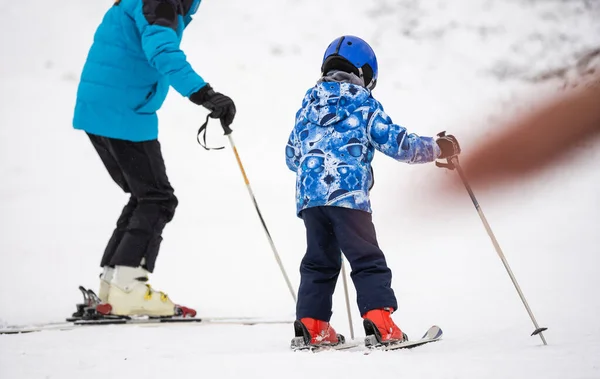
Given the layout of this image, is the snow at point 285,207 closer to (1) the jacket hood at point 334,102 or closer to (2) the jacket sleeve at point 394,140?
(2) the jacket sleeve at point 394,140

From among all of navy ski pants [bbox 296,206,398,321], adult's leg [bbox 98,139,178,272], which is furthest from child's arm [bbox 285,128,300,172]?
adult's leg [bbox 98,139,178,272]

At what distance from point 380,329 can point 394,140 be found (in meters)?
0.72

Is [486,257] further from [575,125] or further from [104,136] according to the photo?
[575,125]

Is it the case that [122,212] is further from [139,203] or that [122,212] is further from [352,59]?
[352,59]

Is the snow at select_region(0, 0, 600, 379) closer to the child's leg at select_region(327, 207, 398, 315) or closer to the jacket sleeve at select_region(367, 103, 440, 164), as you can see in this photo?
the child's leg at select_region(327, 207, 398, 315)

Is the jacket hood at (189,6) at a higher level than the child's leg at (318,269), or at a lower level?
higher

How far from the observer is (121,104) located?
3377 millimetres

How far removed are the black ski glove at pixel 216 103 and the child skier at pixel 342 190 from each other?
19.5 inches

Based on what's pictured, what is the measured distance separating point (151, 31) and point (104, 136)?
609mm

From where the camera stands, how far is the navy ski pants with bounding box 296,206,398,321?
245cm

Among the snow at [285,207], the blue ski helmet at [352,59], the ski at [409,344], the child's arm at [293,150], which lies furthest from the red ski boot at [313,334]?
the blue ski helmet at [352,59]

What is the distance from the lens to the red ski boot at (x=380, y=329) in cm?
235

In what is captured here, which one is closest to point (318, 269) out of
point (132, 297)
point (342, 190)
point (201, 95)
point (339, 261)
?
point (339, 261)

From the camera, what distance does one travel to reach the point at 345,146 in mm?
2570
